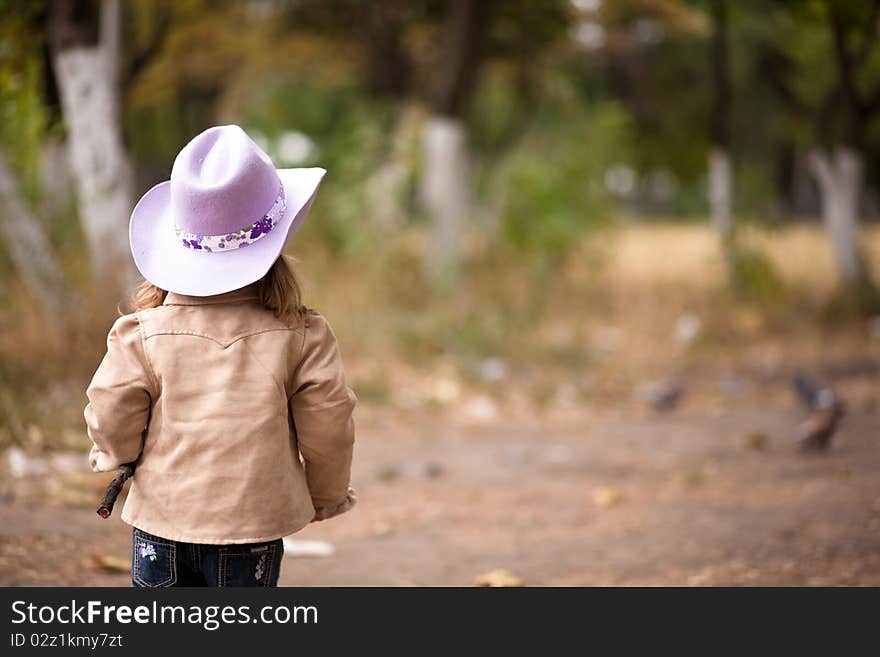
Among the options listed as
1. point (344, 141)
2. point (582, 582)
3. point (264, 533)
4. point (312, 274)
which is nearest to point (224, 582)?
point (264, 533)

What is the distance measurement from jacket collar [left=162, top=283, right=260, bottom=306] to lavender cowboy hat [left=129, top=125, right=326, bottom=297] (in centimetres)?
5

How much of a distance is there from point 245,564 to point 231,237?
0.83 m

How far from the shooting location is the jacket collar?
262cm

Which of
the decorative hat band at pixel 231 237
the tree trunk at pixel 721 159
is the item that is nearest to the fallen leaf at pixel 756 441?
the tree trunk at pixel 721 159

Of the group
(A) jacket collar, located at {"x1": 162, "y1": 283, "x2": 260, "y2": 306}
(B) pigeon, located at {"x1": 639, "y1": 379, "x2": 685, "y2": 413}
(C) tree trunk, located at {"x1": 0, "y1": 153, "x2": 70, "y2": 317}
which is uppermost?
(A) jacket collar, located at {"x1": 162, "y1": 283, "x2": 260, "y2": 306}

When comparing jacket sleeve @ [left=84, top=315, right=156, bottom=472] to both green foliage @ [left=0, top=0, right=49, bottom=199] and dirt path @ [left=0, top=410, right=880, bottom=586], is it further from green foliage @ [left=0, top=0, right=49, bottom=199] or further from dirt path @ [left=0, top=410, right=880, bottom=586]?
green foliage @ [left=0, top=0, right=49, bottom=199]

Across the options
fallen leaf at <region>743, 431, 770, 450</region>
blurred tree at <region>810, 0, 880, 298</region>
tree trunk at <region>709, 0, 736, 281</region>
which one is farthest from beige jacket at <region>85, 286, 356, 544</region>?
tree trunk at <region>709, 0, 736, 281</region>

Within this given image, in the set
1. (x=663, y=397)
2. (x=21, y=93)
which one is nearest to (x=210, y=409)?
(x=21, y=93)

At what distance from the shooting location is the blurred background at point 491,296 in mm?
4938

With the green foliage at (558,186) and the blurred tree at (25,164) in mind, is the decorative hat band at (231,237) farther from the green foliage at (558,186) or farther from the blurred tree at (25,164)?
the green foliage at (558,186)

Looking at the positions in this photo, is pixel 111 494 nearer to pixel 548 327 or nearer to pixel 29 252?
pixel 29 252

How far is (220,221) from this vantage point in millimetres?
2613

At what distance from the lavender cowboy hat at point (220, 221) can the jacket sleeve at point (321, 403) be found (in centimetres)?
23

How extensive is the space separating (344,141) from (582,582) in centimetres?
1119
